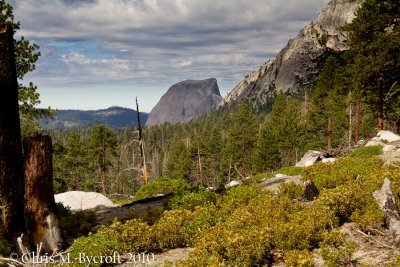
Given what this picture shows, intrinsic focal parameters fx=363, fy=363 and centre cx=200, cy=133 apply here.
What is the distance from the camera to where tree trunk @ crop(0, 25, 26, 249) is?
8996 millimetres

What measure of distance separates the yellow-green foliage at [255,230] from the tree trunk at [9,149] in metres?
1.87

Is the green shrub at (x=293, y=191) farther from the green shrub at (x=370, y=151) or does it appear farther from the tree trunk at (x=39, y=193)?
the green shrub at (x=370, y=151)

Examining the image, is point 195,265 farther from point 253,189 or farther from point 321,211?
point 253,189

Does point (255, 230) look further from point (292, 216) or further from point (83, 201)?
point (83, 201)

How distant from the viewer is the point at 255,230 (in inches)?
322

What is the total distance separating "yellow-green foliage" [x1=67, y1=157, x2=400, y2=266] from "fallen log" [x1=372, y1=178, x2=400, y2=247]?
0.94 ft

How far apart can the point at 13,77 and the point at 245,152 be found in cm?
6348

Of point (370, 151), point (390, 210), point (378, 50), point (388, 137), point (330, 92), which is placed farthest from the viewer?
point (330, 92)

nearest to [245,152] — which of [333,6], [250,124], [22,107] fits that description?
[250,124]

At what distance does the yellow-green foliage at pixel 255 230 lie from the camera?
24.7ft

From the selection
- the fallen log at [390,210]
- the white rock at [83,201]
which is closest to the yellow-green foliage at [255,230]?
the fallen log at [390,210]

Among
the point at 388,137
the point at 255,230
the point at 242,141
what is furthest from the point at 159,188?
the point at 242,141

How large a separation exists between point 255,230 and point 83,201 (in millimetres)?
14447

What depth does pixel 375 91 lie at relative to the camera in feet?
98.5
